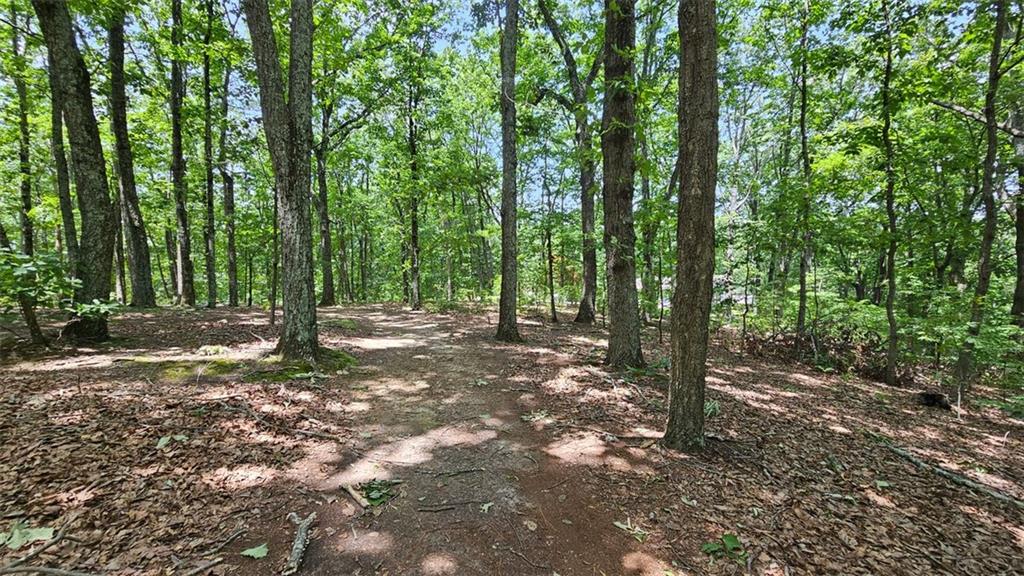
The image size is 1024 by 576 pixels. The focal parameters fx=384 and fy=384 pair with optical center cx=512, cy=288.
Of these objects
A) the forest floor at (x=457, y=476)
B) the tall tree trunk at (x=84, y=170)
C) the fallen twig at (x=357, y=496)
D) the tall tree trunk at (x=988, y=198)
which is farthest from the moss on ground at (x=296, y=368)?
the tall tree trunk at (x=988, y=198)

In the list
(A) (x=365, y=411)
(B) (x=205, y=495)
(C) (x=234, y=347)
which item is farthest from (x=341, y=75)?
(B) (x=205, y=495)

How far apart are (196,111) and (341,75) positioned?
544 cm

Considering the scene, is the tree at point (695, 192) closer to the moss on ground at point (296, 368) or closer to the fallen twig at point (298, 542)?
the fallen twig at point (298, 542)

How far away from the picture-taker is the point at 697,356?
4.15 meters

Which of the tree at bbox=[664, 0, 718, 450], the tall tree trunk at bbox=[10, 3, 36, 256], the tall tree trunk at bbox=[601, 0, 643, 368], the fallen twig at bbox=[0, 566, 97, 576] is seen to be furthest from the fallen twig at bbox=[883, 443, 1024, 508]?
the tall tree trunk at bbox=[10, 3, 36, 256]

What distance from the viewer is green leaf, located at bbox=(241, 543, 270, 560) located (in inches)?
102

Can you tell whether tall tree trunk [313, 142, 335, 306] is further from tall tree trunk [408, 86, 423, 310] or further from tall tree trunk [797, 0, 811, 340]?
tall tree trunk [797, 0, 811, 340]

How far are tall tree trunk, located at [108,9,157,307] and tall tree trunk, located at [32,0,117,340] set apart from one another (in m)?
2.14

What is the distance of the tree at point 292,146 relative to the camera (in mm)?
6047

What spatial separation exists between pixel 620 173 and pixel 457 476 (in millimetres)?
5544

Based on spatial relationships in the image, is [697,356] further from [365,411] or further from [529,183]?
[529,183]

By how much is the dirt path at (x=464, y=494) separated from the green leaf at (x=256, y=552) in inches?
12.3

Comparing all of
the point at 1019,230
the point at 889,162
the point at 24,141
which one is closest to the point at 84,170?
the point at 24,141

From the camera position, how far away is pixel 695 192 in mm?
4023
